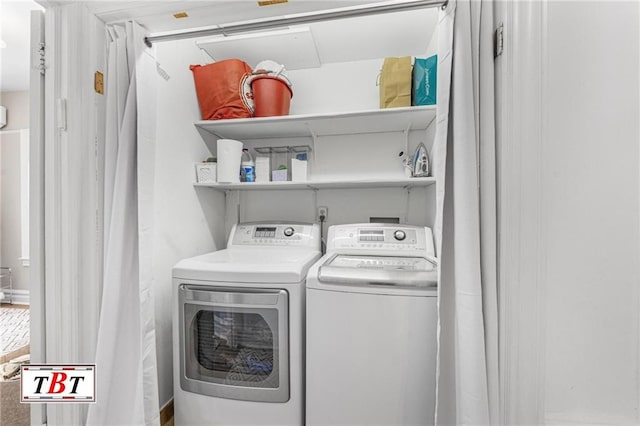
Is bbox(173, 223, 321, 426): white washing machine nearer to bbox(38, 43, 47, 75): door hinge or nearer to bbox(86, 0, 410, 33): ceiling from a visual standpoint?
bbox(38, 43, 47, 75): door hinge

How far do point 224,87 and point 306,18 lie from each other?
2.90 ft

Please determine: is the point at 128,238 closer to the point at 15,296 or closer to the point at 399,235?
the point at 399,235

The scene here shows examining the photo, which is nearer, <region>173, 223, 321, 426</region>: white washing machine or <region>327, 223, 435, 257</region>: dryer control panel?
<region>173, 223, 321, 426</region>: white washing machine

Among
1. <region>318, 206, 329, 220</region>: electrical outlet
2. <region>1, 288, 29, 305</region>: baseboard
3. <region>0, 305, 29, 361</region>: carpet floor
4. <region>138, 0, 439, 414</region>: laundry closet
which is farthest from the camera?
<region>1, 288, 29, 305</region>: baseboard

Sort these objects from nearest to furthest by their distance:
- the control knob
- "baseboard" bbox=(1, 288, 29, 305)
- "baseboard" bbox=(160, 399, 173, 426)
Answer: "baseboard" bbox=(160, 399, 173, 426) → the control knob → "baseboard" bbox=(1, 288, 29, 305)

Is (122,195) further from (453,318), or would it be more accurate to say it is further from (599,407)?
(599,407)

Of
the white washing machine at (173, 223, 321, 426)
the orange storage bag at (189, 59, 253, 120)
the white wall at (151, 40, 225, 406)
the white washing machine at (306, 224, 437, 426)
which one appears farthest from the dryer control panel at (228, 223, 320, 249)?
the orange storage bag at (189, 59, 253, 120)

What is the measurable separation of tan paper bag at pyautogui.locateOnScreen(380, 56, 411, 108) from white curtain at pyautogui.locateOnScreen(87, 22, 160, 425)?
1295 millimetres

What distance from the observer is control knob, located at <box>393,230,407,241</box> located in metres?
1.75

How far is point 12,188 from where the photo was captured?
11.3 ft

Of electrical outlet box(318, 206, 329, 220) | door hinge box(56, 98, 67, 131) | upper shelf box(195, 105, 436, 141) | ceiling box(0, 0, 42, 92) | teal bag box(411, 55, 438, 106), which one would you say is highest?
ceiling box(0, 0, 42, 92)

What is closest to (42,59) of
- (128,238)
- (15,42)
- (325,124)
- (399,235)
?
(128,238)

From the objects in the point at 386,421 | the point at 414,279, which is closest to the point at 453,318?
the point at 414,279

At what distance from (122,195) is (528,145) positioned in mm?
1533
